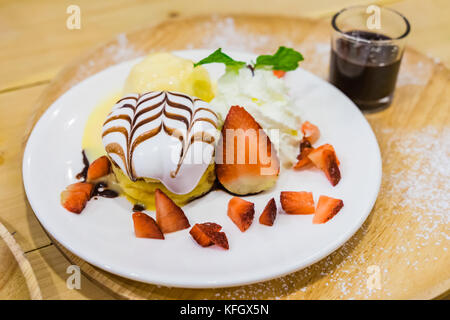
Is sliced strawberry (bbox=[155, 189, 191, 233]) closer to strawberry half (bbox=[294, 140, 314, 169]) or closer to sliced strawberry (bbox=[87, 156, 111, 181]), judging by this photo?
sliced strawberry (bbox=[87, 156, 111, 181])

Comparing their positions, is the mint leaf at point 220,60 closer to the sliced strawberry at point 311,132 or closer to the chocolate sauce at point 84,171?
the sliced strawberry at point 311,132

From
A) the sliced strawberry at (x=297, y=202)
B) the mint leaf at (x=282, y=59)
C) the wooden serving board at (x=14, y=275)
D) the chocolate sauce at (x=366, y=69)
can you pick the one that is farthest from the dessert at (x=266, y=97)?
the wooden serving board at (x=14, y=275)

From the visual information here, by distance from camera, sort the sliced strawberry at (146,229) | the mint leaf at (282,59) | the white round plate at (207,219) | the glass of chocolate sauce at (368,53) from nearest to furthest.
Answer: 1. the white round plate at (207,219)
2. the sliced strawberry at (146,229)
3. the mint leaf at (282,59)
4. the glass of chocolate sauce at (368,53)

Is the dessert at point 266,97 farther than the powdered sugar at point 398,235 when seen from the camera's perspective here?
Yes

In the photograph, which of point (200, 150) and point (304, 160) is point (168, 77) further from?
point (304, 160)

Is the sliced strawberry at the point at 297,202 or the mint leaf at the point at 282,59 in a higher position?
the mint leaf at the point at 282,59

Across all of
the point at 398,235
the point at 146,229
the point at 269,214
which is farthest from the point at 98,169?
the point at 398,235

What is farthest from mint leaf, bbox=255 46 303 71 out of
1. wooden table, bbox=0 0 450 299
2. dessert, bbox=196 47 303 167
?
wooden table, bbox=0 0 450 299
